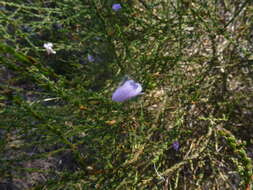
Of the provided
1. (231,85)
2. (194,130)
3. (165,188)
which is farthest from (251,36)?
(165,188)

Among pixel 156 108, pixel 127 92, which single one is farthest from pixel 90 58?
pixel 127 92

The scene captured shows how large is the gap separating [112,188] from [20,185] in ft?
2.55

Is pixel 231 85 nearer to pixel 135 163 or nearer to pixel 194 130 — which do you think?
pixel 194 130

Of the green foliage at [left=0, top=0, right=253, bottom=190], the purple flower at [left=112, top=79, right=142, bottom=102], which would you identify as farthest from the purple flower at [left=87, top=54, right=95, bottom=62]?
the purple flower at [left=112, top=79, right=142, bottom=102]

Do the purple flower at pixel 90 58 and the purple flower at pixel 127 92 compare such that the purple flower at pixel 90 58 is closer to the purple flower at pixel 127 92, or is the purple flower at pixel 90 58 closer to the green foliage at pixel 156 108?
the green foliage at pixel 156 108

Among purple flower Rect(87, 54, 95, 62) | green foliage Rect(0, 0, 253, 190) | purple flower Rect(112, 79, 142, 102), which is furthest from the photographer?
purple flower Rect(87, 54, 95, 62)

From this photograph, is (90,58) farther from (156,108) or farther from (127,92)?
(127,92)

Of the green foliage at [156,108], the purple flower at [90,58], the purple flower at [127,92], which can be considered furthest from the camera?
the purple flower at [90,58]

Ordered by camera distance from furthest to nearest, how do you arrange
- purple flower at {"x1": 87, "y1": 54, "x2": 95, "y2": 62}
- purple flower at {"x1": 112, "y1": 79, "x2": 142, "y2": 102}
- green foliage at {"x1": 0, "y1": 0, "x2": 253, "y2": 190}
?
1. purple flower at {"x1": 87, "y1": 54, "x2": 95, "y2": 62}
2. green foliage at {"x1": 0, "y1": 0, "x2": 253, "y2": 190}
3. purple flower at {"x1": 112, "y1": 79, "x2": 142, "y2": 102}

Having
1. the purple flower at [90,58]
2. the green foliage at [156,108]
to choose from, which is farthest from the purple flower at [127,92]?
the purple flower at [90,58]

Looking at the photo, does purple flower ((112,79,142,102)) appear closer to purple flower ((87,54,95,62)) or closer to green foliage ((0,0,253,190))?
green foliage ((0,0,253,190))

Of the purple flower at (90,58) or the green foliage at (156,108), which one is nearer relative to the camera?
the green foliage at (156,108)

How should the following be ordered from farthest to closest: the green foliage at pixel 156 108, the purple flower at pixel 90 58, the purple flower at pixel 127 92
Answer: the purple flower at pixel 90 58
the green foliage at pixel 156 108
the purple flower at pixel 127 92

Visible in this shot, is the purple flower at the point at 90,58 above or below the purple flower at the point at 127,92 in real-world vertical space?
above
